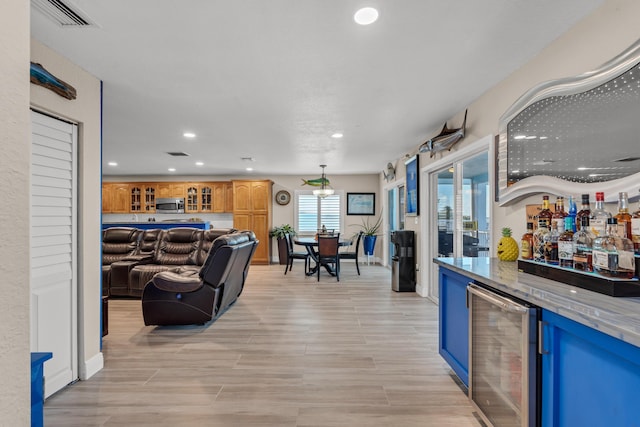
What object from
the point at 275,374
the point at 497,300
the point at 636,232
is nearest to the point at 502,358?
the point at 497,300

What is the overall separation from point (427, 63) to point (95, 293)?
10.3ft

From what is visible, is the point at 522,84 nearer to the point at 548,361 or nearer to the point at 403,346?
the point at 548,361

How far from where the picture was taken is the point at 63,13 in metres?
1.76

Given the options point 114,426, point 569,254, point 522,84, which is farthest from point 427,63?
point 114,426

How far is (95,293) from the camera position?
249 centimetres

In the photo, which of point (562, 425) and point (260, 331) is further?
point (260, 331)

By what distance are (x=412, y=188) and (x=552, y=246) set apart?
132 inches

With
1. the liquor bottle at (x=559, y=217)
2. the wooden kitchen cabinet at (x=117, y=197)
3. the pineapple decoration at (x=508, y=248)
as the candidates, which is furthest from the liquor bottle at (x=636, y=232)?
the wooden kitchen cabinet at (x=117, y=197)

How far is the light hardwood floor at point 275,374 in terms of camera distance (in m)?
1.95

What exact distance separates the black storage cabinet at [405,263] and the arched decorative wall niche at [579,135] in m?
2.53

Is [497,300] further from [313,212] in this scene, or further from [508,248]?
[313,212]

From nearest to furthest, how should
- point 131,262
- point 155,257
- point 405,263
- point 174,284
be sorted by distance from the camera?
point 174,284 → point 131,262 → point 405,263 → point 155,257

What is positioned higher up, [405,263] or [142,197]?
[142,197]

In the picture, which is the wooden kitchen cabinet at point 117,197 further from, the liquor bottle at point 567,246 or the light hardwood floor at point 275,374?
A: the liquor bottle at point 567,246
